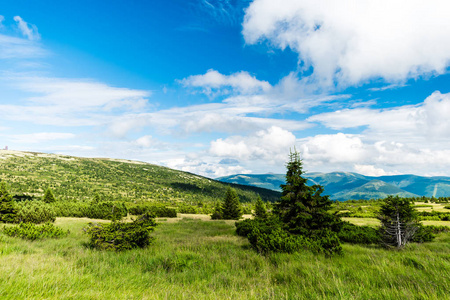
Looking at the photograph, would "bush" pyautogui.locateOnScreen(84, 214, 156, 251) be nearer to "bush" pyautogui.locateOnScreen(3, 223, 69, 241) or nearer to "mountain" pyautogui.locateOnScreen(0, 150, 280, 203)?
"bush" pyautogui.locateOnScreen(3, 223, 69, 241)

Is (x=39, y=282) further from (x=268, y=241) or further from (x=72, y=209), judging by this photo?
(x=72, y=209)

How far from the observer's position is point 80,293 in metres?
3.24

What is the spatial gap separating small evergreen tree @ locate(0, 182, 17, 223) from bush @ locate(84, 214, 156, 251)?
17.0 metres

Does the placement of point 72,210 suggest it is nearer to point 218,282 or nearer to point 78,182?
point 218,282

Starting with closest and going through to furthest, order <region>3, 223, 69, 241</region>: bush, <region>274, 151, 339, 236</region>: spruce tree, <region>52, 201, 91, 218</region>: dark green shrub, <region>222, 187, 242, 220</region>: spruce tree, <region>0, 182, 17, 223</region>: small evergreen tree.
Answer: <region>3, 223, 69, 241</region>: bush, <region>274, 151, 339, 236</region>: spruce tree, <region>0, 182, 17, 223</region>: small evergreen tree, <region>52, 201, 91, 218</region>: dark green shrub, <region>222, 187, 242, 220</region>: spruce tree

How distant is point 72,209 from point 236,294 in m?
44.0

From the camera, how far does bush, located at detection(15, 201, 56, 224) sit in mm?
19703

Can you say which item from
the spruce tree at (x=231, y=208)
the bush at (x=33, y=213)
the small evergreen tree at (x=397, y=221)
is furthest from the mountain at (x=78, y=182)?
the small evergreen tree at (x=397, y=221)

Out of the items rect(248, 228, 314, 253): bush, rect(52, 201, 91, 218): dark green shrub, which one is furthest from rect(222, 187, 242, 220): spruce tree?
rect(248, 228, 314, 253): bush

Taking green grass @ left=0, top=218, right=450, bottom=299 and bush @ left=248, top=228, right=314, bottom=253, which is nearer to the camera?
green grass @ left=0, top=218, right=450, bottom=299

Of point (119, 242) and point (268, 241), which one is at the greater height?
point (268, 241)

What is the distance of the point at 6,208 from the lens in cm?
1988

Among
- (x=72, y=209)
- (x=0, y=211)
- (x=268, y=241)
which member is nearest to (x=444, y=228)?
(x=268, y=241)

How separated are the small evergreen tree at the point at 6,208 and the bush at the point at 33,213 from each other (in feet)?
1.61
